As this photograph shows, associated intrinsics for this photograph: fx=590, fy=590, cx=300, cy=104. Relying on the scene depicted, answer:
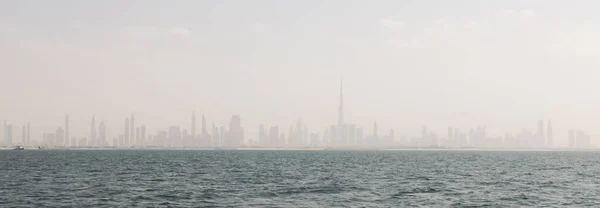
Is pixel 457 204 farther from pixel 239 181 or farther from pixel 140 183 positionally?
pixel 140 183

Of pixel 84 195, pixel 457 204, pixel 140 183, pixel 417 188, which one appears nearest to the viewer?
pixel 457 204

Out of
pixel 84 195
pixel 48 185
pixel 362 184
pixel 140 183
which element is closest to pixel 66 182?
pixel 48 185

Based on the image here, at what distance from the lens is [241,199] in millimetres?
56094

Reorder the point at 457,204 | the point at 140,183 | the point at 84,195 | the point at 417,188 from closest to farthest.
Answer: the point at 457,204 → the point at 84,195 → the point at 417,188 → the point at 140,183

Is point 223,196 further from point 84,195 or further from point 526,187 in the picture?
point 526,187

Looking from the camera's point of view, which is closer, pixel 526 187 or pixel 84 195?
pixel 84 195

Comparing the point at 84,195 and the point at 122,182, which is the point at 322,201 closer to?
the point at 84,195

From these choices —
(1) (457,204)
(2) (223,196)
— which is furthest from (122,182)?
(1) (457,204)

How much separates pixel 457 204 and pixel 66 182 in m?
48.6

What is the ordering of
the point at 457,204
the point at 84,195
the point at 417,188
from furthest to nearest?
the point at 417,188 < the point at 84,195 < the point at 457,204

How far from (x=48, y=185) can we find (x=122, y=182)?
8677 mm

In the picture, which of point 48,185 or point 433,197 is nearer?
point 433,197

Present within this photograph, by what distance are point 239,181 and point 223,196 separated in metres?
19.2

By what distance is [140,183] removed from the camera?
73500mm
